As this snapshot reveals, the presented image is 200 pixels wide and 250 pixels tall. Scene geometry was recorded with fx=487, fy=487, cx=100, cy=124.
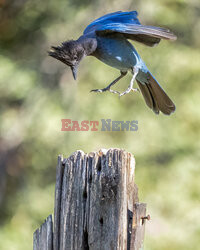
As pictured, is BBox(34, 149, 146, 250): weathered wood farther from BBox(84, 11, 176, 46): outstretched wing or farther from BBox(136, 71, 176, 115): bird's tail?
BBox(136, 71, 176, 115): bird's tail

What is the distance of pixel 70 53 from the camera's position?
314 cm

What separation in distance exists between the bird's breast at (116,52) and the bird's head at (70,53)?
0.29 metres

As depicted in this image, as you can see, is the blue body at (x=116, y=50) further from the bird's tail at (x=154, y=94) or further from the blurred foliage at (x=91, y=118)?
the blurred foliage at (x=91, y=118)

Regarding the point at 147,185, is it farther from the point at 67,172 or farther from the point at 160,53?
the point at 67,172

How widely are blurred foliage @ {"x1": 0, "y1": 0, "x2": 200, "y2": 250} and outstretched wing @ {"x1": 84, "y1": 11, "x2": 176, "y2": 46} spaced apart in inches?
135

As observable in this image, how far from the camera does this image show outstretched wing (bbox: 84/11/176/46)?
3119 millimetres

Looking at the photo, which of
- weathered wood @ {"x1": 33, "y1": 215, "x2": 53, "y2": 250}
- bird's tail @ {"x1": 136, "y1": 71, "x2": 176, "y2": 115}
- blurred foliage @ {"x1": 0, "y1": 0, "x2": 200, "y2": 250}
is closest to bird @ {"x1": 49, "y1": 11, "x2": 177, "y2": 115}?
bird's tail @ {"x1": 136, "y1": 71, "x2": 176, "y2": 115}

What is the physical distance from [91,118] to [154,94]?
334 centimetres

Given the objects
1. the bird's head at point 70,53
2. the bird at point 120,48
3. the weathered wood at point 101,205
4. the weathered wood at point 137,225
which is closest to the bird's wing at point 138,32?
the bird at point 120,48

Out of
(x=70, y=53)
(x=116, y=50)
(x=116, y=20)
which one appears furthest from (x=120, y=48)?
(x=70, y=53)

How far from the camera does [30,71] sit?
7.53 metres

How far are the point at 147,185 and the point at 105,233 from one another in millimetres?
5256

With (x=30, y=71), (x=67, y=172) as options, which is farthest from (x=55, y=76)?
(x=67, y=172)

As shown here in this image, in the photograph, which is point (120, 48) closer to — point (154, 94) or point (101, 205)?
point (154, 94)
